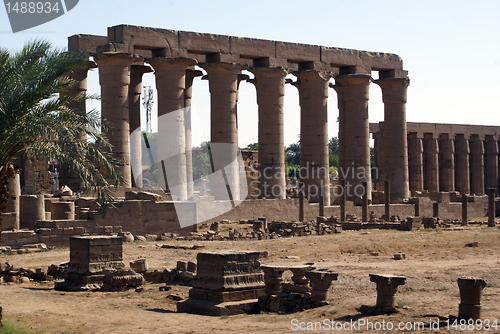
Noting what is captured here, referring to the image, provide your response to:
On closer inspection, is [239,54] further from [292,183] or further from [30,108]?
[292,183]

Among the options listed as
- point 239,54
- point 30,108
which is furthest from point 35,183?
point 30,108

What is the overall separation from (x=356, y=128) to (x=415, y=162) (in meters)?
13.6

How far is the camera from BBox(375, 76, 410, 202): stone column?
37750 mm

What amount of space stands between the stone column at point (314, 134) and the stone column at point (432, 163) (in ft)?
58.2

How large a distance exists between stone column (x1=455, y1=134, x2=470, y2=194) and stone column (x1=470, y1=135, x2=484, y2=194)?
3.26 feet

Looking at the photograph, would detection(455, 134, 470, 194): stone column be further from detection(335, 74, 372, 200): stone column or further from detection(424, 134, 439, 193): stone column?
detection(335, 74, 372, 200): stone column

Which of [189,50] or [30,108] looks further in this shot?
[189,50]

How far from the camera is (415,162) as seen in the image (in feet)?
159

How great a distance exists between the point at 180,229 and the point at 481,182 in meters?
37.2

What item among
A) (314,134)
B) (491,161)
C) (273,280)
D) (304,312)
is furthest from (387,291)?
(491,161)

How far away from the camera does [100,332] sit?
1123 centimetres

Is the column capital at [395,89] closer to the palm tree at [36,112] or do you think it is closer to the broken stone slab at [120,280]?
the broken stone slab at [120,280]

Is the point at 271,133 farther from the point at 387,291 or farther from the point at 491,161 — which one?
the point at 491,161

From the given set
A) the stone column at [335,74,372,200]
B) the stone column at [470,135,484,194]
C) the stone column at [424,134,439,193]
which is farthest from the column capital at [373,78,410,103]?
the stone column at [470,135,484,194]
